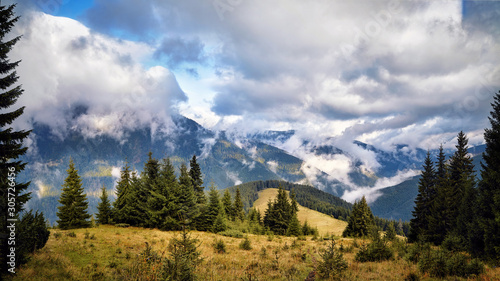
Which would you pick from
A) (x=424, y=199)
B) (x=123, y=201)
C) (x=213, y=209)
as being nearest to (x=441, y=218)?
(x=424, y=199)

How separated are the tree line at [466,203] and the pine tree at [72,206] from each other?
44.4 metres

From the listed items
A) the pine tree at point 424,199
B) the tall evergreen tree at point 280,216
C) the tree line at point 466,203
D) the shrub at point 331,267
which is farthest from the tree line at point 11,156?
the tall evergreen tree at point 280,216

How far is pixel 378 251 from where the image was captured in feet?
52.1

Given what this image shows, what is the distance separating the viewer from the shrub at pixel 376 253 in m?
15.8

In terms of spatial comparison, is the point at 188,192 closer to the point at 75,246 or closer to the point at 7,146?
the point at 75,246

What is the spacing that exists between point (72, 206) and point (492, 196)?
52394 millimetres

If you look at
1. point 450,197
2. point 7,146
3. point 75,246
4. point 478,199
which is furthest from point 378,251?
point 450,197

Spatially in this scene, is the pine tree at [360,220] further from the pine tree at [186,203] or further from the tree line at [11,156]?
the tree line at [11,156]

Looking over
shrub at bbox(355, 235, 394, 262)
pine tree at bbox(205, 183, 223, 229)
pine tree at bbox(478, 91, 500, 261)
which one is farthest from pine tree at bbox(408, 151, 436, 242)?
pine tree at bbox(205, 183, 223, 229)

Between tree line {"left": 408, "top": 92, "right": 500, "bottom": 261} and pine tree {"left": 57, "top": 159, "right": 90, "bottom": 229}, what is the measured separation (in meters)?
44.4

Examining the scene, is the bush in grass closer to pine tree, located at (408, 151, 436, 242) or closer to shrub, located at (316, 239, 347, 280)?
shrub, located at (316, 239, 347, 280)

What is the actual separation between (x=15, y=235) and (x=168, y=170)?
2590 centimetres

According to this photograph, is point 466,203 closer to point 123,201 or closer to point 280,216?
point 280,216

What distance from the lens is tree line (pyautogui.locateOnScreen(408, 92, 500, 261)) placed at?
58.8 ft
